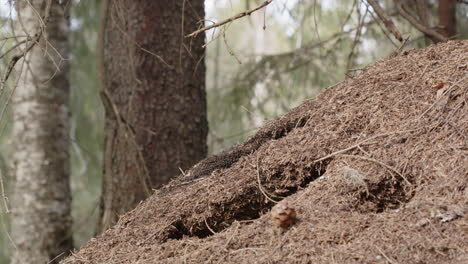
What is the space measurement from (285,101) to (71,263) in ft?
16.1

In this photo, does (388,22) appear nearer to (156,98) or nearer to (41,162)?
(156,98)

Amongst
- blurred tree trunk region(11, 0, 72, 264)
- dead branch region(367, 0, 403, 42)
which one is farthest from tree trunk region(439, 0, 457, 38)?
blurred tree trunk region(11, 0, 72, 264)

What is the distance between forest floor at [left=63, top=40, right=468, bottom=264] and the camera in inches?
101

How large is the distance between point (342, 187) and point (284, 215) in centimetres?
35

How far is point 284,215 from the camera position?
2.75 metres


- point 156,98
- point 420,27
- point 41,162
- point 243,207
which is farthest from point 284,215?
point 41,162

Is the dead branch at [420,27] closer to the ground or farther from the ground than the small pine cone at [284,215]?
farther from the ground

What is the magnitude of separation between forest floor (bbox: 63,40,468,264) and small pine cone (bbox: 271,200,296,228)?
3cm

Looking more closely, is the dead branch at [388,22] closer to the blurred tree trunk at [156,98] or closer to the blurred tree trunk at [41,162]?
the blurred tree trunk at [156,98]

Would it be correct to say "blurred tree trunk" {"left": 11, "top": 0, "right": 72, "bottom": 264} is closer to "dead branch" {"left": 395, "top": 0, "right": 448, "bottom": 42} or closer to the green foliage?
the green foliage

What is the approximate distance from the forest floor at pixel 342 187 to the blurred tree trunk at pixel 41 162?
259 cm

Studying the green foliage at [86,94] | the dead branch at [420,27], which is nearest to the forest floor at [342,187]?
the dead branch at [420,27]

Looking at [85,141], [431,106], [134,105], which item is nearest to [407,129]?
Answer: [431,106]

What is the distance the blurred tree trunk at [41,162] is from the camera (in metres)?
5.82
